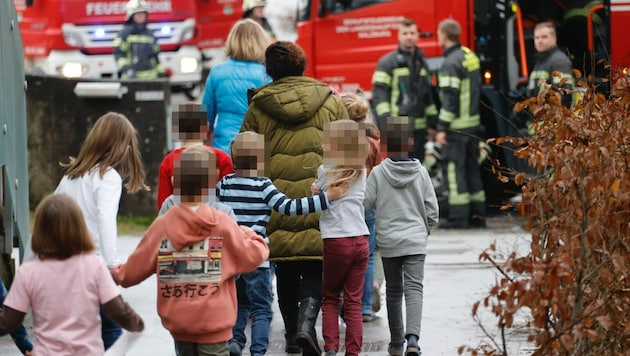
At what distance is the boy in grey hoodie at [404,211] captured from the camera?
24.9 feet

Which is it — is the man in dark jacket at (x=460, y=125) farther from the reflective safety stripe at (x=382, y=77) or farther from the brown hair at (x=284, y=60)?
the brown hair at (x=284, y=60)

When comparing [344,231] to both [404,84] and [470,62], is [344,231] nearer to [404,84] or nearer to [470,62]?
[470,62]

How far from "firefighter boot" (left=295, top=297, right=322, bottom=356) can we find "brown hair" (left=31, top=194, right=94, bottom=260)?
2.47 meters

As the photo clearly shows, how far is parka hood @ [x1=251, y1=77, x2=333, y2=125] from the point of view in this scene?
25.6ft

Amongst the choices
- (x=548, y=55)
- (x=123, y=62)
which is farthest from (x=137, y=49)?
(x=548, y=55)

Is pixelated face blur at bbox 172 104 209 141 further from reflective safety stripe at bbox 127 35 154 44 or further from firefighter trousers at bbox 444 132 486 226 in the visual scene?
reflective safety stripe at bbox 127 35 154 44

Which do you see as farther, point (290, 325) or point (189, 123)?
point (290, 325)

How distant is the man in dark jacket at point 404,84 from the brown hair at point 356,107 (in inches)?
217

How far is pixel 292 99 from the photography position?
25.7ft

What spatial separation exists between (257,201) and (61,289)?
2.06 metres

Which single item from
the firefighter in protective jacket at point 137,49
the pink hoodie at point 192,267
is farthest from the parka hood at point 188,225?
the firefighter in protective jacket at point 137,49

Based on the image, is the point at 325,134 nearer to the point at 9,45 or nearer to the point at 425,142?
the point at 9,45

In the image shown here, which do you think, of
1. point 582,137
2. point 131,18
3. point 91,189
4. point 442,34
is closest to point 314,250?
point 91,189

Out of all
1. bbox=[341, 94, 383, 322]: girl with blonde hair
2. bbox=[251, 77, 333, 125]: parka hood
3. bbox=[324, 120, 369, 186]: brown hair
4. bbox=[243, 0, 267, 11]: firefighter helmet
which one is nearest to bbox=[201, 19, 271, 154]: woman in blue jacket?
bbox=[341, 94, 383, 322]: girl with blonde hair
